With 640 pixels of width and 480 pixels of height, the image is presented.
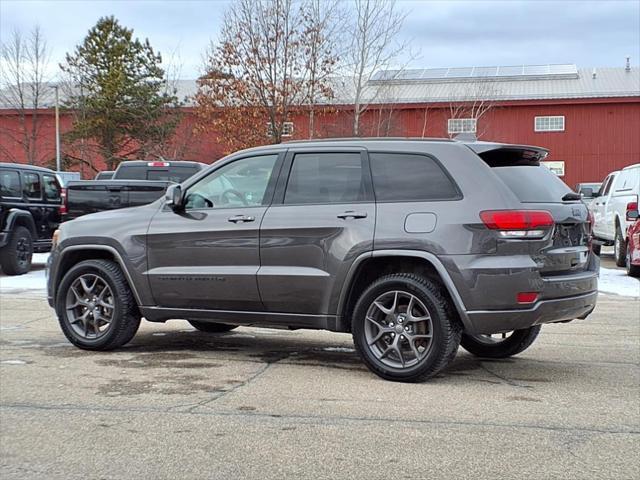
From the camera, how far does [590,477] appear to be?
156 inches

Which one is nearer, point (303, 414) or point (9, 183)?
point (303, 414)

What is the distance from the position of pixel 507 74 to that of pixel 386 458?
3691 cm

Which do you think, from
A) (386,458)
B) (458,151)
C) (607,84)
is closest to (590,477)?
(386,458)

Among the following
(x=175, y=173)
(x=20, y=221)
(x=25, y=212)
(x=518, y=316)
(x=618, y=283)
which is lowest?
(x=618, y=283)

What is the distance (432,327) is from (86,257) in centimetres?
346

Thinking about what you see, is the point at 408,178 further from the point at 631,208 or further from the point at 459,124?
the point at 459,124

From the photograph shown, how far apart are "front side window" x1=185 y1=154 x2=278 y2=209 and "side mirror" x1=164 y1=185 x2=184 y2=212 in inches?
3.0

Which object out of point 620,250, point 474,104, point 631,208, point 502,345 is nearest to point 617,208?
point 620,250

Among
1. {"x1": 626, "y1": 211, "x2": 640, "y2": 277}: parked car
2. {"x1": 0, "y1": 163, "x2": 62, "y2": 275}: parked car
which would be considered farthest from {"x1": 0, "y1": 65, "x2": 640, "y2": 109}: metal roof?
{"x1": 626, "y1": 211, "x2": 640, "y2": 277}: parked car

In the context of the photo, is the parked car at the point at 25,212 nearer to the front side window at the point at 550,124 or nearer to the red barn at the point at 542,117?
the red barn at the point at 542,117

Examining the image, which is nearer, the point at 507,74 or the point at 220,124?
the point at 220,124

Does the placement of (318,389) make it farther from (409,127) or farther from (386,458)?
(409,127)

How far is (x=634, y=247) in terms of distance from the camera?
13.8 m

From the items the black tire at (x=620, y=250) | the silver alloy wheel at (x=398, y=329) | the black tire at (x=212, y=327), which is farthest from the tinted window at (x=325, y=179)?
the black tire at (x=620, y=250)
